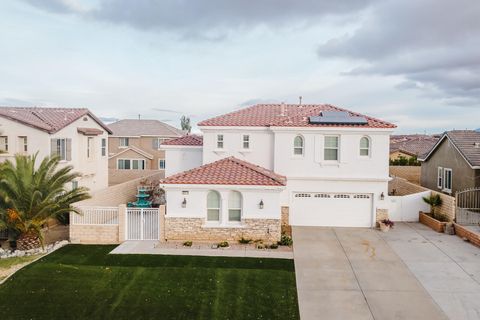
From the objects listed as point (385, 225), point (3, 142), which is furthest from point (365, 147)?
point (3, 142)

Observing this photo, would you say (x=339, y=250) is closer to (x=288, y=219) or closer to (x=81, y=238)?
(x=288, y=219)

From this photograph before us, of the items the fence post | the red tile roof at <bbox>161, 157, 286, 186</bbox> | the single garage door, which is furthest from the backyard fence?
the fence post

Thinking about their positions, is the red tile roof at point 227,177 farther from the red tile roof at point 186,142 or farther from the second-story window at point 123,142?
the second-story window at point 123,142

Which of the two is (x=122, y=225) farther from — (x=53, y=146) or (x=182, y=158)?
(x=53, y=146)

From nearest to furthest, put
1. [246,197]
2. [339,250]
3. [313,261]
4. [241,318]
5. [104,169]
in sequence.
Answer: [241,318]
[313,261]
[339,250]
[246,197]
[104,169]

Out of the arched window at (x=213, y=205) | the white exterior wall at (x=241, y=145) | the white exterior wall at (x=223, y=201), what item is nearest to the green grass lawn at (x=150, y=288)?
the white exterior wall at (x=223, y=201)

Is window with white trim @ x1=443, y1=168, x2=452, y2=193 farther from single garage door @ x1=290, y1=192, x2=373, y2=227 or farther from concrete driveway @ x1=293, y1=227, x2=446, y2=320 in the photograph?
concrete driveway @ x1=293, y1=227, x2=446, y2=320

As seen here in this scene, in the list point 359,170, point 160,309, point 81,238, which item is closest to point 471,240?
point 359,170

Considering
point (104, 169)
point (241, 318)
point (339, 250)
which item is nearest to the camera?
point (241, 318)
